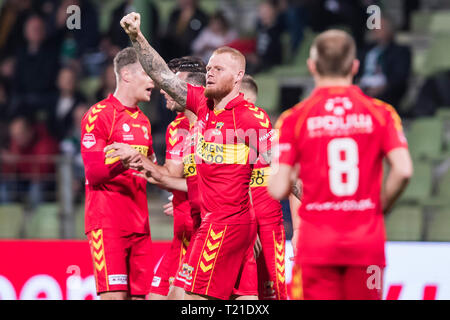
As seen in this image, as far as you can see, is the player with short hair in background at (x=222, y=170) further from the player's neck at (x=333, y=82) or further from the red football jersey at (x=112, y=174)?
the player's neck at (x=333, y=82)

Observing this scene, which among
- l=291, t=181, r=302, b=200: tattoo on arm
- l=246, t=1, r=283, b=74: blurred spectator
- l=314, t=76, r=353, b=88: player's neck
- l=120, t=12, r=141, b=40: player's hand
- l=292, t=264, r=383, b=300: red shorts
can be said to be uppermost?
l=246, t=1, r=283, b=74: blurred spectator

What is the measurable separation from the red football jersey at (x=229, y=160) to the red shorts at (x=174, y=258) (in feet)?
3.09

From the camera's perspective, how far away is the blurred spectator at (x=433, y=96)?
994 centimetres

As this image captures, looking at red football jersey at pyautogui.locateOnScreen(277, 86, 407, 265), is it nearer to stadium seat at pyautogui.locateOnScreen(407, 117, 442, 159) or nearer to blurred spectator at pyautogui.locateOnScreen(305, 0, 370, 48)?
stadium seat at pyautogui.locateOnScreen(407, 117, 442, 159)

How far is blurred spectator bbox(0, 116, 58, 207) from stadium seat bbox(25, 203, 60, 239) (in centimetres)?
20

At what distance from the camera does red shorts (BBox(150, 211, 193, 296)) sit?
5.72m

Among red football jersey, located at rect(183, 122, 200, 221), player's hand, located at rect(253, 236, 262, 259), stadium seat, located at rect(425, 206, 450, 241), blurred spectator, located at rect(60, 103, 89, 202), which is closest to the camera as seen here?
red football jersey, located at rect(183, 122, 200, 221)

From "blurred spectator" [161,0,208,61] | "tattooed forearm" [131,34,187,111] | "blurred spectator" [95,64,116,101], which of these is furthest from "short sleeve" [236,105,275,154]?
"blurred spectator" [161,0,208,61]

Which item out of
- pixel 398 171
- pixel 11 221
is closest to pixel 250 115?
pixel 398 171

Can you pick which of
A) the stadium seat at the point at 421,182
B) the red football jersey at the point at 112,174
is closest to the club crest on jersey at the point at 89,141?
the red football jersey at the point at 112,174

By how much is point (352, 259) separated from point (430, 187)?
5842 mm

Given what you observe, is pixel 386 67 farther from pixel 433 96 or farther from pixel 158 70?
pixel 158 70

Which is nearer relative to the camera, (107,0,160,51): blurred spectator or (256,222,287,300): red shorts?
(256,222,287,300): red shorts
